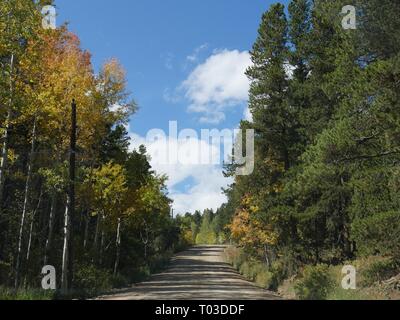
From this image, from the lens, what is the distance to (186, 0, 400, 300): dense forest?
17.3 metres

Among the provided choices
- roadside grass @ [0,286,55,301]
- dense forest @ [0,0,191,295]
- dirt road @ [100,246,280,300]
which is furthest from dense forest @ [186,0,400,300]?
roadside grass @ [0,286,55,301]

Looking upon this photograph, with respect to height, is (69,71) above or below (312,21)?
below

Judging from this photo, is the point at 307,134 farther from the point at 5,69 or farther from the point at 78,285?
the point at 5,69

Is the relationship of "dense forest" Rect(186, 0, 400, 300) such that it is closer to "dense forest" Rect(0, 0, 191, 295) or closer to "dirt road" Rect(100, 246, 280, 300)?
"dirt road" Rect(100, 246, 280, 300)

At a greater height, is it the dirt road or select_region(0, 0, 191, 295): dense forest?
select_region(0, 0, 191, 295): dense forest

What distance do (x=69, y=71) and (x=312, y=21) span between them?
1586 cm

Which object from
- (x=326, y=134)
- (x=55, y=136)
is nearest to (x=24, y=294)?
(x=55, y=136)

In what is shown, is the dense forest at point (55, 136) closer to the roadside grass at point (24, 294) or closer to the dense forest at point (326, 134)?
the roadside grass at point (24, 294)

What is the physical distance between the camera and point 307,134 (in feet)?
88.7

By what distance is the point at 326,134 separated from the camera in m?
18.0

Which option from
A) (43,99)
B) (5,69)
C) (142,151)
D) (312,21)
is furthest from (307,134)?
(142,151)

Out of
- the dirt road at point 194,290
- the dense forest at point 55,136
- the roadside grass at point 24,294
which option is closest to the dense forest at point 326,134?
the dirt road at point 194,290

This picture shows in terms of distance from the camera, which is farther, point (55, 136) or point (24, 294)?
point (55, 136)

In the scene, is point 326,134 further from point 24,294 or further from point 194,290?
point 24,294
